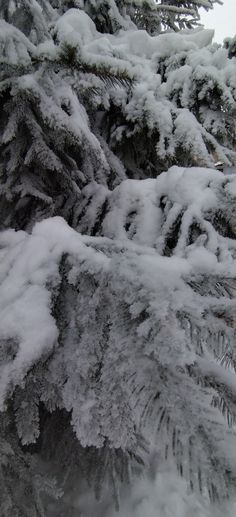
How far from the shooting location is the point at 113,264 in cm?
124

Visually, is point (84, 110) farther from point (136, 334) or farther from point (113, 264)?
point (136, 334)

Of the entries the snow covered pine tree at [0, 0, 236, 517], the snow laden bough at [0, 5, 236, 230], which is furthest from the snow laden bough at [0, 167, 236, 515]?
the snow laden bough at [0, 5, 236, 230]

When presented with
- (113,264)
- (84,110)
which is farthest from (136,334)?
(84,110)

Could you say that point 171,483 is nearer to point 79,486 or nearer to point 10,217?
point 79,486

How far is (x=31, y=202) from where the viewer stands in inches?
105

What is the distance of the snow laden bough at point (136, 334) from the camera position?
2.84ft

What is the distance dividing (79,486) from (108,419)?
2.05m

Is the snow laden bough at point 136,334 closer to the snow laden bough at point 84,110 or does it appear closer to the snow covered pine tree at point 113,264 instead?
the snow covered pine tree at point 113,264

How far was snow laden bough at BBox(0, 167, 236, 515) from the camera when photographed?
86 cm

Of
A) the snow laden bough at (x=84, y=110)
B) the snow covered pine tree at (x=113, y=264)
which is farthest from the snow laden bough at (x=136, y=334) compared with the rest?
the snow laden bough at (x=84, y=110)

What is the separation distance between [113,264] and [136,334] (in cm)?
27

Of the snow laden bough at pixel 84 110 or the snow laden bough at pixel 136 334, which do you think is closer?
the snow laden bough at pixel 136 334

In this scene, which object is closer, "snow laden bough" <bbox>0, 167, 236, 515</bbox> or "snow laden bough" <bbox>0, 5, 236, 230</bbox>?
"snow laden bough" <bbox>0, 167, 236, 515</bbox>

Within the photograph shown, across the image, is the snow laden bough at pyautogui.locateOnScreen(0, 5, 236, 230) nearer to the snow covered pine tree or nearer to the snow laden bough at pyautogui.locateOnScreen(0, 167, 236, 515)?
the snow covered pine tree
